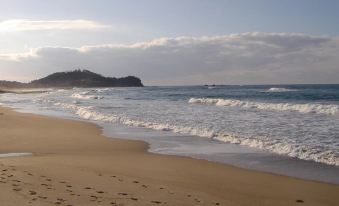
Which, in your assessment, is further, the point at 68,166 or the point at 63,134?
the point at 63,134

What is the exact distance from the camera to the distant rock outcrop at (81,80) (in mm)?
174050

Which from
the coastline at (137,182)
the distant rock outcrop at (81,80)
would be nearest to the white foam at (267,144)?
the coastline at (137,182)

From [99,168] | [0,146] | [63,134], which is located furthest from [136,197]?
[63,134]

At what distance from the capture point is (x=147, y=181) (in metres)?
7.95

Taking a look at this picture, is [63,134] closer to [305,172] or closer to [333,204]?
[305,172]

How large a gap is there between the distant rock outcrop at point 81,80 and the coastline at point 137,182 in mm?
163526

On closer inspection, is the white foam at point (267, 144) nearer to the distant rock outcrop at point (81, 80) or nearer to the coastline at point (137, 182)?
the coastline at point (137, 182)

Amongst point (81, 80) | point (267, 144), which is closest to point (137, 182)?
point (267, 144)

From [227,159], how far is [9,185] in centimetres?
554

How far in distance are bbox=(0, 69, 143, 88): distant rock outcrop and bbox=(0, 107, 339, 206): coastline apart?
16353 centimetres

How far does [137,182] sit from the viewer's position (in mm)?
7789

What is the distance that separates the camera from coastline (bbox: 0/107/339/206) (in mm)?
6484

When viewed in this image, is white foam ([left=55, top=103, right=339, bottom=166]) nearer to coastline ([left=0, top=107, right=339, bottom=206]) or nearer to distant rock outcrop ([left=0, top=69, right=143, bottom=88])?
coastline ([left=0, top=107, right=339, bottom=206])

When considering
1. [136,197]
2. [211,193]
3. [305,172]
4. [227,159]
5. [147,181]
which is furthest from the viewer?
[227,159]
